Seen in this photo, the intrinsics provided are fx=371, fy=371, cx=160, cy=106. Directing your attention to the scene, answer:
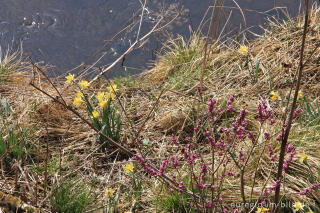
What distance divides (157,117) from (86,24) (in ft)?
13.0

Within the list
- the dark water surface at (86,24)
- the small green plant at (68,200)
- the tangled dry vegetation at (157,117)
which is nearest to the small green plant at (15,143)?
the tangled dry vegetation at (157,117)

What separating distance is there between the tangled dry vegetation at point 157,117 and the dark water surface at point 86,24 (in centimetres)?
157

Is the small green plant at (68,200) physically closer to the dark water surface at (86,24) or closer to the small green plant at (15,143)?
the small green plant at (15,143)

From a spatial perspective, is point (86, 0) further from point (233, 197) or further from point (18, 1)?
point (233, 197)

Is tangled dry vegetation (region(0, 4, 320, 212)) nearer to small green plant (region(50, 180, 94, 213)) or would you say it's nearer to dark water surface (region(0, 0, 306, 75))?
small green plant (region(50, 180, 94, 213))

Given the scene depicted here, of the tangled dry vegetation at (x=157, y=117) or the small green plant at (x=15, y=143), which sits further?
the small green plant at (x=15, y=143)

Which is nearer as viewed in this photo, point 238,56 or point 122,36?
point 238,56

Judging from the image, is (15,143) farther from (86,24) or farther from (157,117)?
(86,24)

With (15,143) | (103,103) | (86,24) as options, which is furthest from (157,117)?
(86,24)

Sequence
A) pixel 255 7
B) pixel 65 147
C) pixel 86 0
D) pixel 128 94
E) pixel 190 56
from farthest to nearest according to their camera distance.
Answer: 1. pixel 86 0
2. pixel 255 7
3. pixel 190 56
4. pixel 128 94
5. pixel 65 147

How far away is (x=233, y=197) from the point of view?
6.46ft

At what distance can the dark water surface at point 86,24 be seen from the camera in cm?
585

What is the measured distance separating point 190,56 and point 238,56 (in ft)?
1.94

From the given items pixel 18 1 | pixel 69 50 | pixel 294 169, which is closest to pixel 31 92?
pixel 294 169
